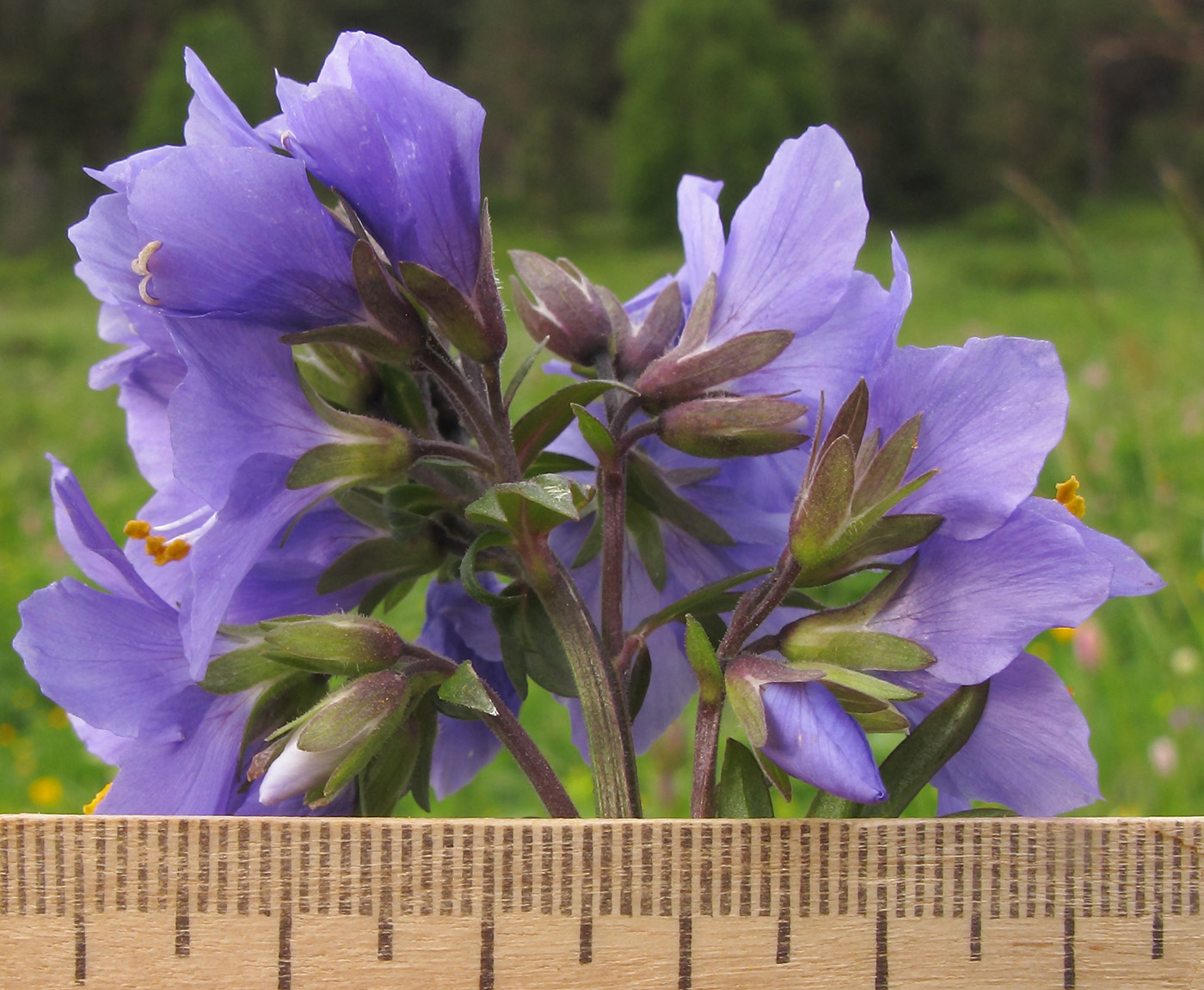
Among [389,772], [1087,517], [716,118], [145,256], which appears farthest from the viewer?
[716,118]

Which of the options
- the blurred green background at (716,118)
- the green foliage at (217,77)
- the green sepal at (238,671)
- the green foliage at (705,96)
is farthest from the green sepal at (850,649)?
the green foliage at (705,96)

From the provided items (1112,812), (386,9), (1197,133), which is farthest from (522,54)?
(1112,812)

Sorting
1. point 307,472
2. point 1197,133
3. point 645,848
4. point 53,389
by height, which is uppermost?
point 1197,133

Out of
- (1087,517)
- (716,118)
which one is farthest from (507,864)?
(716,118)

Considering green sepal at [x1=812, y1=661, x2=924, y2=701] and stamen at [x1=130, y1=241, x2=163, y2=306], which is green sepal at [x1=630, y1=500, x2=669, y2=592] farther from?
stamen at [x1=130, y1=241, x2=163, y2=306]

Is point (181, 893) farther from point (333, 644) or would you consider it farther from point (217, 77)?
point (217, 77)

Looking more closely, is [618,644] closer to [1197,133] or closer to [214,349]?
[214,349]

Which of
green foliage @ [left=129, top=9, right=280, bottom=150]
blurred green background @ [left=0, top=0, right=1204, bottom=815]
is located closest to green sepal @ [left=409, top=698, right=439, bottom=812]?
blurred green background @ [left=0, top=0, right=1204, bottom=815]
